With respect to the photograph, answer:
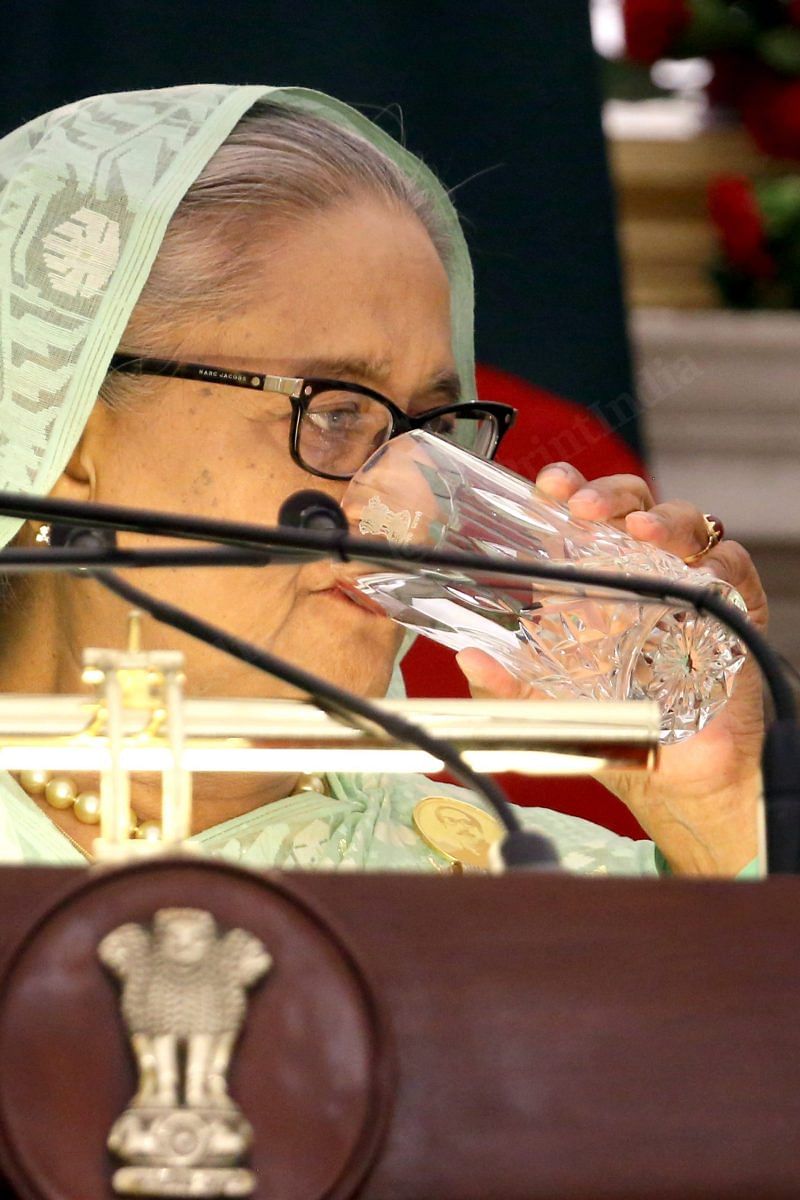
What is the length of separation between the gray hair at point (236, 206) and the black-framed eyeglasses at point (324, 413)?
0.08 ft

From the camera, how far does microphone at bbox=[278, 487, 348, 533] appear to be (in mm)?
804

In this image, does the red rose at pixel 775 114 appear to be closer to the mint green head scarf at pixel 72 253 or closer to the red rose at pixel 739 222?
the red rose at pixel 739 222

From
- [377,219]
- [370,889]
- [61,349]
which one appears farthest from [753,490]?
[370,889]

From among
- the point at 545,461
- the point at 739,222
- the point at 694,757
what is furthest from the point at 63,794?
the point at 739,222

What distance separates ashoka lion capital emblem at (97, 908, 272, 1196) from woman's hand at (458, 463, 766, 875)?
2.86ft

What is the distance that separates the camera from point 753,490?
2875 mm

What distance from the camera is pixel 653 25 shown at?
273 cm

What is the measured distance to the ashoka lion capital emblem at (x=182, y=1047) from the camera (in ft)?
1.79

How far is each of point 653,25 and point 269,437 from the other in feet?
4.73

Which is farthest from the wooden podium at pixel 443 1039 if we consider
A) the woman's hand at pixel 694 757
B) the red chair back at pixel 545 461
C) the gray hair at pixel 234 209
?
the red chair back at pixel 545 461

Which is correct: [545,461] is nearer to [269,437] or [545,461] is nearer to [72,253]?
[269,437]

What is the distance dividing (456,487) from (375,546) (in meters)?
0.59

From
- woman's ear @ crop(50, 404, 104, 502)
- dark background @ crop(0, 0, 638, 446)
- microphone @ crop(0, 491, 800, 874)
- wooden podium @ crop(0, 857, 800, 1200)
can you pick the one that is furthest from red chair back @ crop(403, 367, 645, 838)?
wooden podium @ crop(0, 857, 800, 1200)

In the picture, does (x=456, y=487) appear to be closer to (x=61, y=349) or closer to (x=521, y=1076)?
(x=61, y=349)
